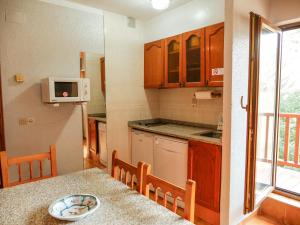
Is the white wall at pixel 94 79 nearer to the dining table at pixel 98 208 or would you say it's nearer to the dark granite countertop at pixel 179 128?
the dark granite countertop at pixel 179 128

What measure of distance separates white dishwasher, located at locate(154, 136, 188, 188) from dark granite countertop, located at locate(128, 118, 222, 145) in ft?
0.24

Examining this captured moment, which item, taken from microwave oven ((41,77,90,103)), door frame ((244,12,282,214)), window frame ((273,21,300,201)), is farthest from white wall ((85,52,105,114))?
window frame ((273,21,300,201))

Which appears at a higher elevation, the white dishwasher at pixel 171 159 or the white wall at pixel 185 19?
the white wall at pixel 185 19

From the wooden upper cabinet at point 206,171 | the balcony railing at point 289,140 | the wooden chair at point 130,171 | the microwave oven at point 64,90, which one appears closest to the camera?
the wooden chair at point 130,171

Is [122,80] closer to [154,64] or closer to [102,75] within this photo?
[102,75]

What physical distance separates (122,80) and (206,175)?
1651 mm

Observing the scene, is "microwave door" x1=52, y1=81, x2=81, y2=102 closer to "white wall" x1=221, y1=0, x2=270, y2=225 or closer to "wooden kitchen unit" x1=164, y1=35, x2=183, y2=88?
"wooden kitchen unit" x1=164, y1=35, x2=183, y2=88

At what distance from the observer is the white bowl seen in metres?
0.98

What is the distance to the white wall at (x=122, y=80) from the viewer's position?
2.86 metres

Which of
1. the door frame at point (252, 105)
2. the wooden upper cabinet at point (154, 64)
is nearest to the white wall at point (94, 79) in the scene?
the wooden upper cabinet at point (154, 64)

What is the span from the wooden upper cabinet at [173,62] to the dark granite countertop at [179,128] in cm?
56

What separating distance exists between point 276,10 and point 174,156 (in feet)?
6.15

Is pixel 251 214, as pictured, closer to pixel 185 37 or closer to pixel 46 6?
pixel 185 37

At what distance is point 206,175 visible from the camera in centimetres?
215
